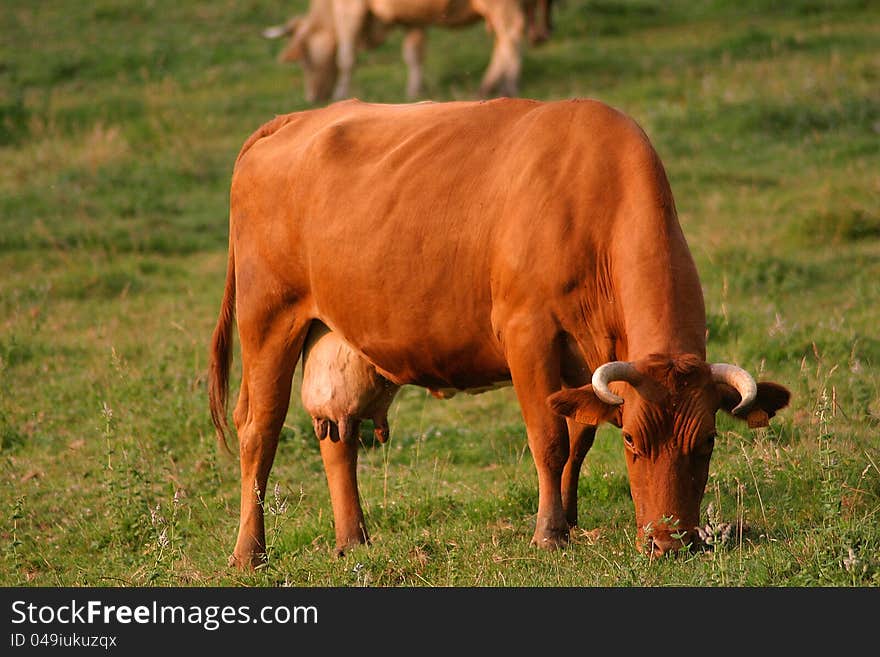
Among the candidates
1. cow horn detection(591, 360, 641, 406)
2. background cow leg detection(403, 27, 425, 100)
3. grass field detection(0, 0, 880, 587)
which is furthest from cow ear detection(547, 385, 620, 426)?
background cow leg detection(403, 27, 425, 100)

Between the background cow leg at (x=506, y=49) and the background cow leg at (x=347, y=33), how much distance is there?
6.23ft

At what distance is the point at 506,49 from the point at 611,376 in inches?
488

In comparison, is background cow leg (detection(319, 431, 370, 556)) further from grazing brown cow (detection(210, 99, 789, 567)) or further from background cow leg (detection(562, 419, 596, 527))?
background cow leg (detection(562, 419, 596, 527))

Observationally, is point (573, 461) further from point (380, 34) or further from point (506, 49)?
point (380, 34)

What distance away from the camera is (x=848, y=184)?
12758 mm

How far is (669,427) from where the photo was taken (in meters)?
5.57

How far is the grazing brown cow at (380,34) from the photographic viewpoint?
17422mm

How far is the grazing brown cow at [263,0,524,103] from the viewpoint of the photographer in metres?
17.4

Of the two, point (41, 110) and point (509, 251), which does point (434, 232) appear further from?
point (41, 110)

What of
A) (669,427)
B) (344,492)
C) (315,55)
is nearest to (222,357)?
(344,492)

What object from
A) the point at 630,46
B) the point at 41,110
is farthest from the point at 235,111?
the point at 630,46

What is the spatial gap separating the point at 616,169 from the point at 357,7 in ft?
43.0

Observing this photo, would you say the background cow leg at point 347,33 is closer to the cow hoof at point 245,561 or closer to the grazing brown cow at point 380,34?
the grazing brown cow at point 380,34

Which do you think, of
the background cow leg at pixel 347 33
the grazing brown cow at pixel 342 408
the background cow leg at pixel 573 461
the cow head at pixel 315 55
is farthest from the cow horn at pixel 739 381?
the background cow leg at pixel 347 33
